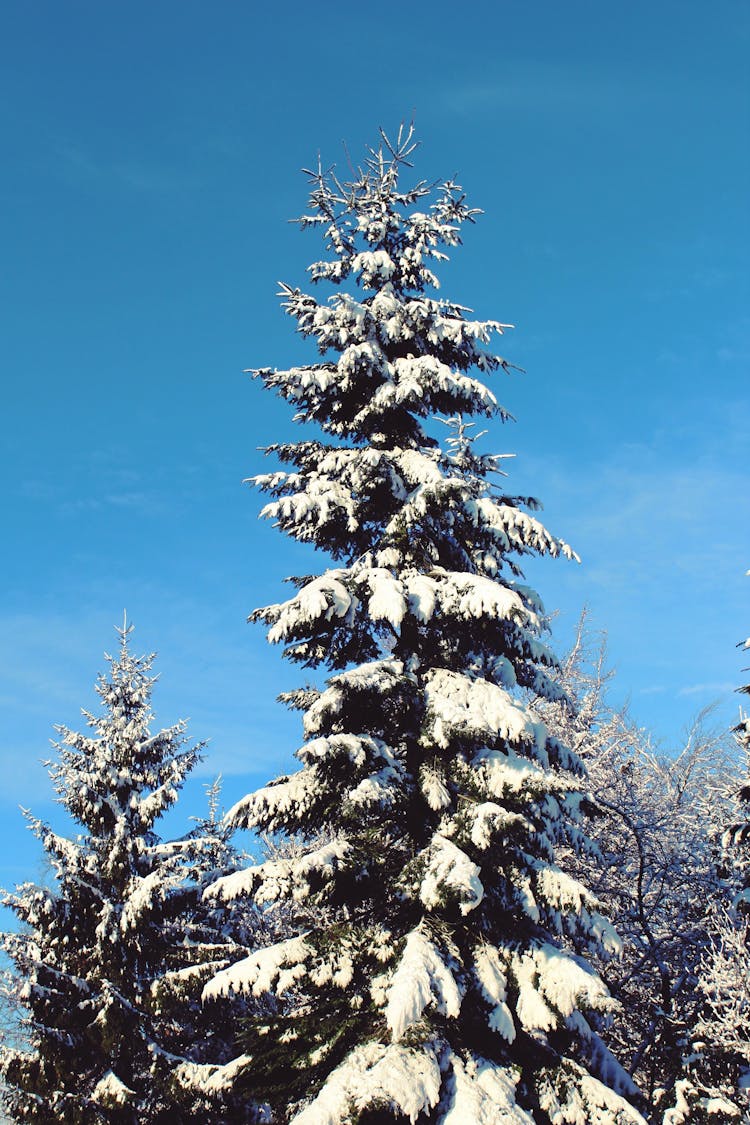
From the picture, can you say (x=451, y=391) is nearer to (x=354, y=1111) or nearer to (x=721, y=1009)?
(x=354, y=1111)

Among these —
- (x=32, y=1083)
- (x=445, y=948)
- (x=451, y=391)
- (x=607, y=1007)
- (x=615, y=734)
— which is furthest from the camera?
(x=615, y=734)

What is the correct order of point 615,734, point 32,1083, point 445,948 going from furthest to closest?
point 615,734, point 32,1083, point 445,948

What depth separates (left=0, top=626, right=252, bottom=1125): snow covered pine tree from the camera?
15.6m

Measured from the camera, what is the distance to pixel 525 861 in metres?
10.1

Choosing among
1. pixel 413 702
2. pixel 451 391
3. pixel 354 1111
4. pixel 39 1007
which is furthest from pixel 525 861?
pixel 39 1007

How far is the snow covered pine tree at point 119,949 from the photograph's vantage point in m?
15.6

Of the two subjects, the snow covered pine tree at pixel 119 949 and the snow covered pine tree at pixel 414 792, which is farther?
the snow covered pine tree at pixel 119 949

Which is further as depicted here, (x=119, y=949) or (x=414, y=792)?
(x=119, y=949)

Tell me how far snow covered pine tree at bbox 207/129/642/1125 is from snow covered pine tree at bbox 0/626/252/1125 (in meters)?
7.49

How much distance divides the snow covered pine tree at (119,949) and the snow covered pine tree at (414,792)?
749 centimetres

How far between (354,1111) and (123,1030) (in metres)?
10.3

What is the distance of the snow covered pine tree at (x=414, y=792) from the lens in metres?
8.81

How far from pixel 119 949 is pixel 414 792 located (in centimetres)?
1033

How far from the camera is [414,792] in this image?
1095 centimetres
